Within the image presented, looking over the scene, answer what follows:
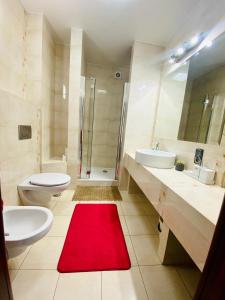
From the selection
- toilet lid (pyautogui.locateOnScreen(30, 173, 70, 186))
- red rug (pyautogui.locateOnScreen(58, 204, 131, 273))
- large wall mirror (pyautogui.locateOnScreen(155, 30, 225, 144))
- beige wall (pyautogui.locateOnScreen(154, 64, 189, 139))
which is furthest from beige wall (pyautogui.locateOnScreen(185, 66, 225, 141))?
toilet lid (pyautogui.locateOnScreen(30, 173, 70, 186))

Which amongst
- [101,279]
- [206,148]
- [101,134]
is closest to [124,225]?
[101,279]

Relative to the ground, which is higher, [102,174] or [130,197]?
[102,174]

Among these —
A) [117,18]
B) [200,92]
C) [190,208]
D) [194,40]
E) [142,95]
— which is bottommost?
[190,208]

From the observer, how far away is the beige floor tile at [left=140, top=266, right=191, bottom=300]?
3.36 ft

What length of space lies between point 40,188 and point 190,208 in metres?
1.47

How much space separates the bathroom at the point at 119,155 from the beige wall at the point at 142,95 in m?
0.02

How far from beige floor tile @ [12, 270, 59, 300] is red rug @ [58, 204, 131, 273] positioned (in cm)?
10

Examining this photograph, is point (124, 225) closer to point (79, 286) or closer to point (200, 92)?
point (79, 286)

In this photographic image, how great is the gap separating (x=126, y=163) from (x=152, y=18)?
6.31ft

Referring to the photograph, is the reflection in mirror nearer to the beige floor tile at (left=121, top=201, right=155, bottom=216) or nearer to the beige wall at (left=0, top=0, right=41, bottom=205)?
the beige floor tile at (left=121, top=201, right=155, bottom=216)

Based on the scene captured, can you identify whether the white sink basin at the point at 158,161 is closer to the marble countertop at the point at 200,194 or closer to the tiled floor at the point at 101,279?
the marble countertop at the point at 200,194

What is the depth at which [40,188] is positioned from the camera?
1.63 metres

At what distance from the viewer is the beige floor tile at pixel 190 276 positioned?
1100 millimetres

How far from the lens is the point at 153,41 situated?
2.18 m
